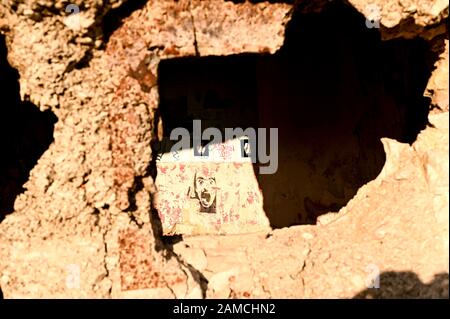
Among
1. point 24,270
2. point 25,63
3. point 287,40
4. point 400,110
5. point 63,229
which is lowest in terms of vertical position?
point 24,270

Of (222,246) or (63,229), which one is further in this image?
(222,246)

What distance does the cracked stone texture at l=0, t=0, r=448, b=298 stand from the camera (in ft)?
7.94

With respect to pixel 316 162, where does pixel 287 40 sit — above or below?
above

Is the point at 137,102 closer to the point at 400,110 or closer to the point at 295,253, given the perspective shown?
the point at 295,253

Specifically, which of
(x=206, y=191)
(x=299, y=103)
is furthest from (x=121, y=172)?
(x=299, y=103)

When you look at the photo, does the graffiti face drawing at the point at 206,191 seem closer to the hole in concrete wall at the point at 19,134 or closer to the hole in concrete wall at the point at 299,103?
the hole in concrete wall at the point at 299,103

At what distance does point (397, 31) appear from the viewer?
2.68 meters

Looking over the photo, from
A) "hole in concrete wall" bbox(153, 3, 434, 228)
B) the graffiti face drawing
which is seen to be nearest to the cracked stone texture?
"hole in concrete wall" bbox(153, 3, 434, 228)

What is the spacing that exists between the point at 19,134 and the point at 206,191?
5.38ft

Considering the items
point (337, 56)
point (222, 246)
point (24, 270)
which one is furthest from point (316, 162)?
point (24, 270)

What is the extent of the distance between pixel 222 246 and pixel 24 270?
3.63ft

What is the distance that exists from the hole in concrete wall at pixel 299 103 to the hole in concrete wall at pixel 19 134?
1.01m

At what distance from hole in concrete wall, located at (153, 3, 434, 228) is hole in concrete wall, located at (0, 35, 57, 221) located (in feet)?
3.31

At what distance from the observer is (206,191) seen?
4.79 metres
